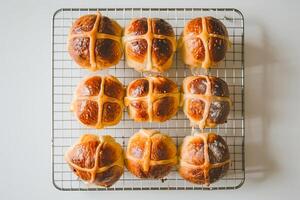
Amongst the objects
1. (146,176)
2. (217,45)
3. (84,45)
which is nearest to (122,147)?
(146,176)

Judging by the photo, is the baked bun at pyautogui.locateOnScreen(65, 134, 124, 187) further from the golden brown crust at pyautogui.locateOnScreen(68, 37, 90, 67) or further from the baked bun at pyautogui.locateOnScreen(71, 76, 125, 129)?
the golden brown crust at pyautogui.locateOnScreen(68, 37, 90, 67)

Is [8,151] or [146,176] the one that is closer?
[146,176]

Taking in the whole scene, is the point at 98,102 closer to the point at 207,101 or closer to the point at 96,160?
the point at 96,160

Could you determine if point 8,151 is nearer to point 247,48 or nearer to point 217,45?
point 217,45

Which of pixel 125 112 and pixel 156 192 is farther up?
pixel 125 112

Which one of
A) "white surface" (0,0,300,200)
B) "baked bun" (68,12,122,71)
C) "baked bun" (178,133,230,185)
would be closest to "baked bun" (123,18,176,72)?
"baked bun" (68,12,122,71)

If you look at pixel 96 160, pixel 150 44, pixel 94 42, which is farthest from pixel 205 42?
pixel 96 160

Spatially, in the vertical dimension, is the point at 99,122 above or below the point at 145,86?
below
